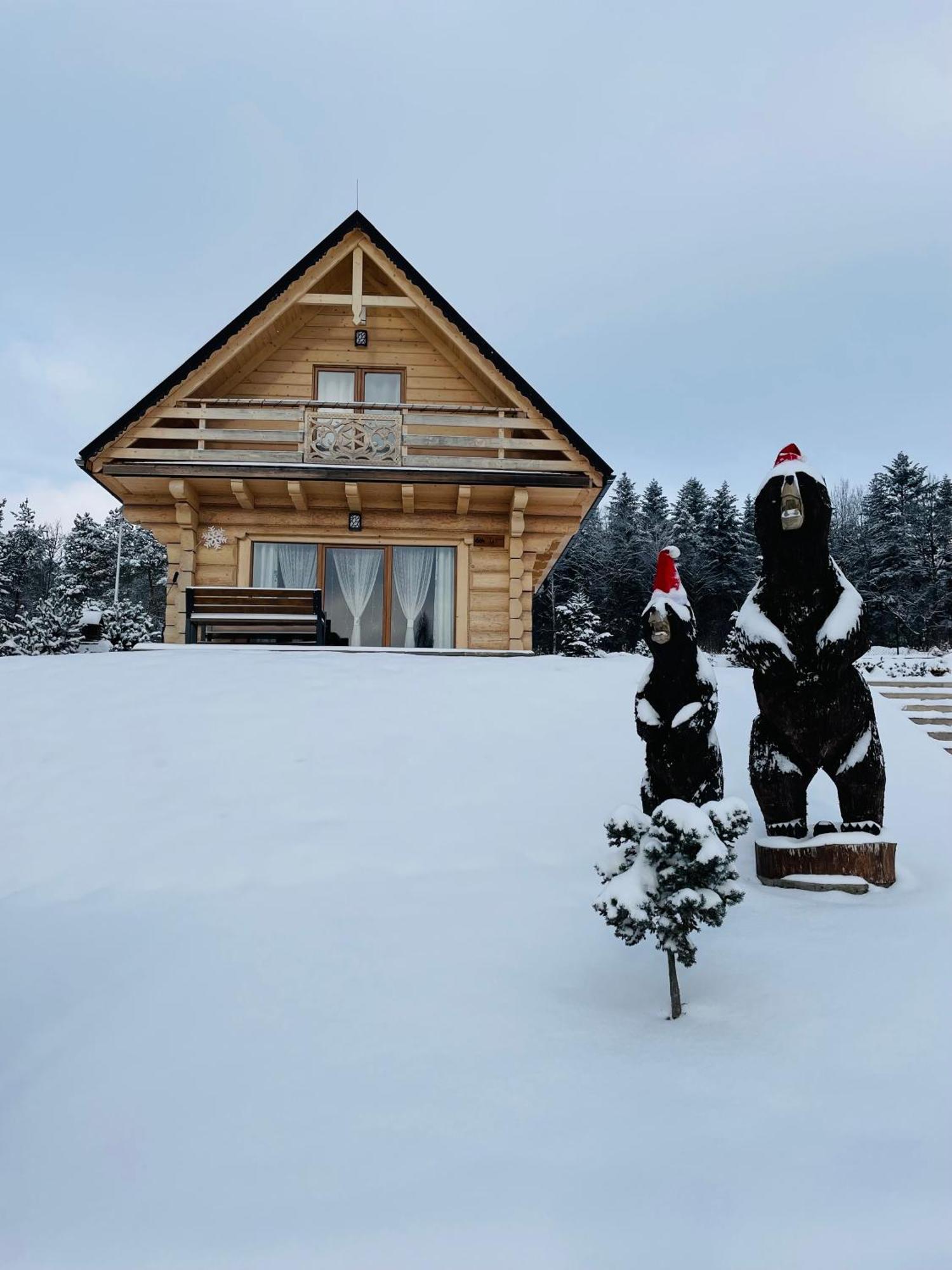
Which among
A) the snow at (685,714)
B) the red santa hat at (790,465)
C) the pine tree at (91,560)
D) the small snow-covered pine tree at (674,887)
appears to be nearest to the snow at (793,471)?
the red santa hat at (790,465)

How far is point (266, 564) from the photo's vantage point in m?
14.2

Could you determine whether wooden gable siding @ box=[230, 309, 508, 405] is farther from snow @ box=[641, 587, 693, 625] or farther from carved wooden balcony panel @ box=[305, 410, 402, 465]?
snow @ box=[641, 587, 693, 625]

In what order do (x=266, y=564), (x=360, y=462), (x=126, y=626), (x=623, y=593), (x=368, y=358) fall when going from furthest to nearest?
A: (x=623, y=593) → (x=126, y=626) → (x=368, y=358) → (x=266, y=564) → (x=360, y=462)

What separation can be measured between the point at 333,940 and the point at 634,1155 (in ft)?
6.62

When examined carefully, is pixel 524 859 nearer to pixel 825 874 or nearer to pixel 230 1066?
pixel 825 874

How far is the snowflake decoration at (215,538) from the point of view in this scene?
1405cm

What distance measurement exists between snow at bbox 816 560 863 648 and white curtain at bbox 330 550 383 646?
10.1m

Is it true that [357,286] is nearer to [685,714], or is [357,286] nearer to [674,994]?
[685,714]

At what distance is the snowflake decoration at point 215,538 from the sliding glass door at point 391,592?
4.11 ft

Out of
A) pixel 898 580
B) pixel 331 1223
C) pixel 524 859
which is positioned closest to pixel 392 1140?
pixel 331 1223

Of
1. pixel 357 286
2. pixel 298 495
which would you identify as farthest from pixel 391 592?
pixel 357 286

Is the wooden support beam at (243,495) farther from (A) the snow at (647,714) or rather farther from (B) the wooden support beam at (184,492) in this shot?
(A) the snow at (647,714)

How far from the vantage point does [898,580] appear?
38.9 metres

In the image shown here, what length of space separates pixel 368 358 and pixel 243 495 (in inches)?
128
